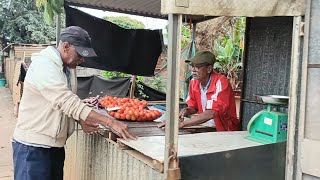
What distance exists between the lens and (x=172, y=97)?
6.39ft

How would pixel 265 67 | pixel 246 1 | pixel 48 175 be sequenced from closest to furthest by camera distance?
1. pixel 246 1
2. pixel 48 175
3. pixel 265 67

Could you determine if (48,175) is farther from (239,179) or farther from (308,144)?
(308,144)

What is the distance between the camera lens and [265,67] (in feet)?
11.7

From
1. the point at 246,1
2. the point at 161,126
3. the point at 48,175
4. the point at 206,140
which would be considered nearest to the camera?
the point at 246,1

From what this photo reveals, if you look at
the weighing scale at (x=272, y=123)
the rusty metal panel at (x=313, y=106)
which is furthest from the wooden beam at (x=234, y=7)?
the weighing scale at (x=272, y=123)

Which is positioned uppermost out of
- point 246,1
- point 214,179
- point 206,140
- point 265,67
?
point 246,1

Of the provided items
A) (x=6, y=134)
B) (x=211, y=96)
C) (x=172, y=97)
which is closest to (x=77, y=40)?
(x=172, y=97)

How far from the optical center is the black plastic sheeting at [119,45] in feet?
17.4

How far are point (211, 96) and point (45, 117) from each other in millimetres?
1644

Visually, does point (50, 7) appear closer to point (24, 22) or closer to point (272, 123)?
point (272, 123)

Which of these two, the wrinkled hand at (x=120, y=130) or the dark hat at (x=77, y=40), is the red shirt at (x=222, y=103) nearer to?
the wrinkled hand at (x=120, y=130)

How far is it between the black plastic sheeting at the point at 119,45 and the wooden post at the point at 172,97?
11.3ft

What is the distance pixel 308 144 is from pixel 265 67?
1.51 m

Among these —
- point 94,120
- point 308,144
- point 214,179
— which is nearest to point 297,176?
point 308,144
